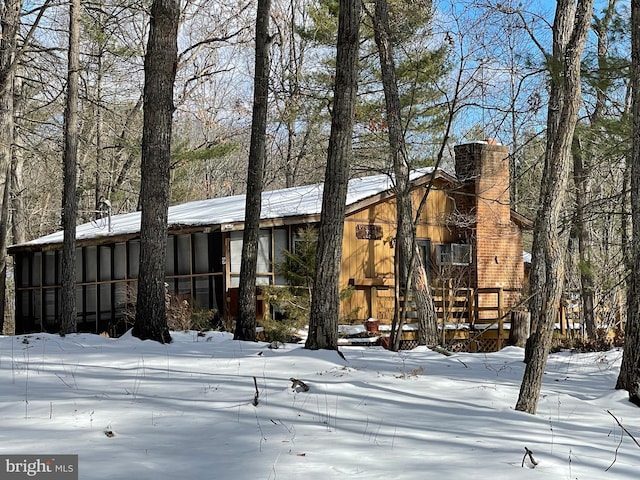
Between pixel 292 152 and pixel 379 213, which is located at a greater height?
pixel 292 152

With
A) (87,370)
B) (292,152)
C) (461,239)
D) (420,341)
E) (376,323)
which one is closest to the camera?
(87,370)

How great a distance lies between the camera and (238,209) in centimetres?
2072

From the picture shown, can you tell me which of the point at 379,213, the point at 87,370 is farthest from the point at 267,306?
the point at 87,370

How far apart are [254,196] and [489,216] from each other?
1127 centimetres

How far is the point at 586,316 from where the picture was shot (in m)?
17.6

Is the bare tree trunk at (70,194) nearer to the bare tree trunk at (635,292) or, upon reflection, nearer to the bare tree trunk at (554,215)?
the bare tree trunk at (554,215)

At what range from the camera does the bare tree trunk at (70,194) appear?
16281mm

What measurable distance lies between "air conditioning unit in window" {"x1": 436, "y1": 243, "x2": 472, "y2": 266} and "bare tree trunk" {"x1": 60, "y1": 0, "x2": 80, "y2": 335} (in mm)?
9921

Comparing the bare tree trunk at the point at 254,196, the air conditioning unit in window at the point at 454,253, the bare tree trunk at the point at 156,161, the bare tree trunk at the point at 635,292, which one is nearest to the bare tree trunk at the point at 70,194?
the bare tree trunk at the point at 254,196

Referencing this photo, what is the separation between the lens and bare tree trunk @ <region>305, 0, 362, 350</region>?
33.3 ft

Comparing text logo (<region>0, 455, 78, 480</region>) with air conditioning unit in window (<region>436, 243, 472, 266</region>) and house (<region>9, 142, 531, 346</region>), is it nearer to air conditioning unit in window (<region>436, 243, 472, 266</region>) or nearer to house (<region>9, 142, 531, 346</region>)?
house (<region>9, 142, 531, 346</region>)

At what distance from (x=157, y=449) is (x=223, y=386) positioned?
222cm

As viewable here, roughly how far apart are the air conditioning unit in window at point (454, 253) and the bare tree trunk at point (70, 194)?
992 centimetres

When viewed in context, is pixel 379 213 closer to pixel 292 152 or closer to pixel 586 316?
pixel 586 316
